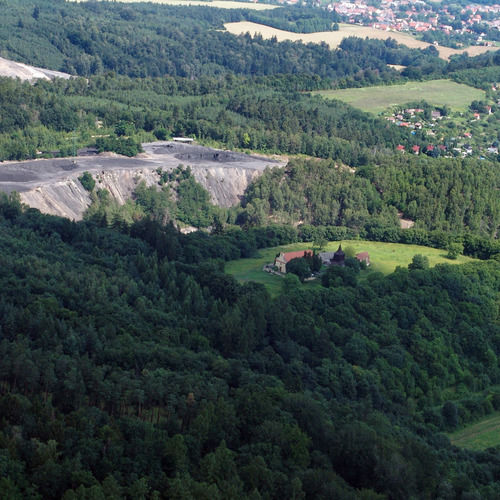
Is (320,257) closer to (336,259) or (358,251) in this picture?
(336,259)

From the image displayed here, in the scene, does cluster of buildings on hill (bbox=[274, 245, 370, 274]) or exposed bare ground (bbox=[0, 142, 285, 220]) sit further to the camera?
exposed bare ground (bbox=[0, 142, 285, 220])

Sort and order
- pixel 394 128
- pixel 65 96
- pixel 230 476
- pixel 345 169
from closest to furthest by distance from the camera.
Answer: pixel 230 476
pixel 345 169
pixel 65 96
pixel 394 128

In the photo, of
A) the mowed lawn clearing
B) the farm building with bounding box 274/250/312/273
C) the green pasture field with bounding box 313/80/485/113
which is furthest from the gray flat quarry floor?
the mowed lawn clearing

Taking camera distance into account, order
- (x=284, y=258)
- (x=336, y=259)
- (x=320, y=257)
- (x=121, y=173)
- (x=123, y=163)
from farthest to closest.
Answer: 1. (x=123, y=163)
2. (x=121, y=173)
3. (x=320, y=257)
4. (x=336, y=259)
5. (x=284, y=258)

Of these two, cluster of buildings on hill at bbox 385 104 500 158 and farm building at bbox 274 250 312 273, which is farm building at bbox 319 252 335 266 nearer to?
farm building at bbox 274 250 312 273

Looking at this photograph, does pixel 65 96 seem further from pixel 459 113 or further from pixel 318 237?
pixel 459 113

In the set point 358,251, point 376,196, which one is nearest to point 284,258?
point 358,251

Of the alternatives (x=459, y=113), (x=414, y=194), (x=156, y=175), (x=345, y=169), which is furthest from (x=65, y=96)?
(x=459, y=113)
